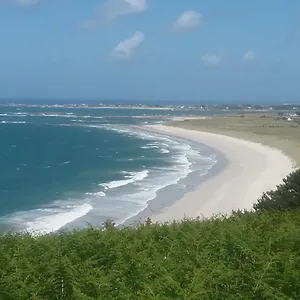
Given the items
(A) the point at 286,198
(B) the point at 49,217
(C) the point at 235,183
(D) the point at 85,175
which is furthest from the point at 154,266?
(D) the point at 85,175

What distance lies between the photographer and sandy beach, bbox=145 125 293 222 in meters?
32.5

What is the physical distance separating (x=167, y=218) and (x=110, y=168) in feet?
75.4

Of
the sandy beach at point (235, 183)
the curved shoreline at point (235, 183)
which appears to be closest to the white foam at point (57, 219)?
the curved shoreline at point (235, 183)

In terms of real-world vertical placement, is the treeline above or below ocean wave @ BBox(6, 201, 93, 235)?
above

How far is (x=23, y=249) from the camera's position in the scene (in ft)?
31.0

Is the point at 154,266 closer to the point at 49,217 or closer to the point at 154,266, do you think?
the point at 154,266

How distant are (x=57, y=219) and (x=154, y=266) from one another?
76.2ft

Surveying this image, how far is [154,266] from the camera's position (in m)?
8.06

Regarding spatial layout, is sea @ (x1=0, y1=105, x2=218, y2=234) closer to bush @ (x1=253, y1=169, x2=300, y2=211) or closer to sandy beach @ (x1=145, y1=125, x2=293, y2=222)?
sandy beach @ (x1=145, y1=125, x2=293, y2=222)

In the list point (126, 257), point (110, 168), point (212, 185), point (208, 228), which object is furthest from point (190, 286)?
point (110, 168)

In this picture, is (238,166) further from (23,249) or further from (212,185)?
(23,249)

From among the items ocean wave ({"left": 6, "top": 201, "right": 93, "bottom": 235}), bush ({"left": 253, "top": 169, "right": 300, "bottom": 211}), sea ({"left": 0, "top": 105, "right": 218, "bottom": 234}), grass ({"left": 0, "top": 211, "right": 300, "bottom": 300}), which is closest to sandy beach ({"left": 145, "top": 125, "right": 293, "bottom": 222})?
sea ({"left": 0, "top": 105, "right": 218, "bottom": 234})

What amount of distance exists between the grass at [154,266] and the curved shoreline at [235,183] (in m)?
12.2

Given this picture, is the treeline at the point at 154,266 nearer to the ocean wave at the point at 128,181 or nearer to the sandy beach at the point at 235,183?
the sandy beach at the point at 235,183
